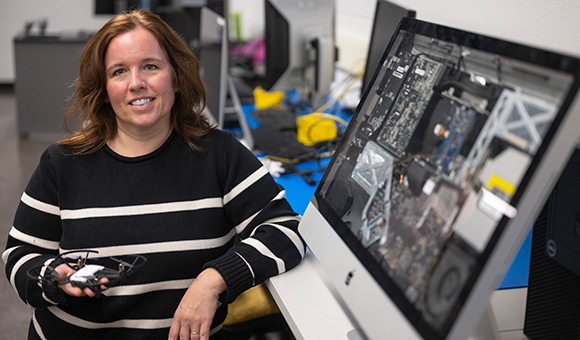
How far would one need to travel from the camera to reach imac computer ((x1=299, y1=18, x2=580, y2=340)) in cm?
54

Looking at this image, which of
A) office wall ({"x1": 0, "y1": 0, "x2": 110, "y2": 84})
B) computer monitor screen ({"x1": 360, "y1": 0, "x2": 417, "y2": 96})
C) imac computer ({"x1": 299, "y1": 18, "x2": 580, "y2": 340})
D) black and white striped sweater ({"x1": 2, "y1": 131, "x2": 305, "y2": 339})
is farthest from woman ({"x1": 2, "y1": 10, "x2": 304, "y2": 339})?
office wall ({"x1": 0, "y1": 0, "x2": 110, "y2": 84})

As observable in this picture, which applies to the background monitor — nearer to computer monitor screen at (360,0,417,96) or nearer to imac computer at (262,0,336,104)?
imac computer at (262,0,336,104)

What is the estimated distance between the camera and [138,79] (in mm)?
1105

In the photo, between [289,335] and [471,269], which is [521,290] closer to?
[471,269]

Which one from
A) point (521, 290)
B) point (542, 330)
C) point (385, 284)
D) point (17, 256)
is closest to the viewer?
point (385, 284)

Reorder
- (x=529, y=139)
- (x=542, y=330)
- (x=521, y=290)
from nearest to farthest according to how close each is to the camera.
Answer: (x=529, y=139) < (x=542, y=330) < (x=521, y=290)

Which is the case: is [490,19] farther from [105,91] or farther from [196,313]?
[196,313]

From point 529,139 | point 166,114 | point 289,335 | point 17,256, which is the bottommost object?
point 289,335

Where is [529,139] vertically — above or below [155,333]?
above

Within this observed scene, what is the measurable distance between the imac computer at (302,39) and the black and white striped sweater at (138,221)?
4.01 ft

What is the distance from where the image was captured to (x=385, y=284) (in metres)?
0.70

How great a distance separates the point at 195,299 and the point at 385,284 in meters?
0.45

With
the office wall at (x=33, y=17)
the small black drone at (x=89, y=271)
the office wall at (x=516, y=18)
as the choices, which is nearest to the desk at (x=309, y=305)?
the small black drone at (x=89, y=271)

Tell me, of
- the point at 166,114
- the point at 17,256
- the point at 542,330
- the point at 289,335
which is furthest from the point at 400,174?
the point at 17,256
